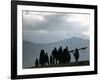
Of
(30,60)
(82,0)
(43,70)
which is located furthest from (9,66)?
(82,0)

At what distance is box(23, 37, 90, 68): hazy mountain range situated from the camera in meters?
2.00

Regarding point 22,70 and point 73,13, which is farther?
point 73,13

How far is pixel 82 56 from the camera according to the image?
2188 millimetres

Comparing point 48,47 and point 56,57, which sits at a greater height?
point 48,47

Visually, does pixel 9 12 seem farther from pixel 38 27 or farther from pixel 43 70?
pixel 43 70

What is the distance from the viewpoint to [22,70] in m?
1.97

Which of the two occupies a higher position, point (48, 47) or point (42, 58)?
point (48, 47)

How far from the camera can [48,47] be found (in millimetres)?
2068

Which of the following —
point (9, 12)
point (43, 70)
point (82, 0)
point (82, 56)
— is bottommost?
point (43, 70)

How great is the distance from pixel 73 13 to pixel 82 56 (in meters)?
0.47

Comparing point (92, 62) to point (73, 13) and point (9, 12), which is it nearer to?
point (73, 13)

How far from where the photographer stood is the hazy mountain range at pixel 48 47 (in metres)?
2.00

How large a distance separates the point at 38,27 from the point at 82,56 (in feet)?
1.89

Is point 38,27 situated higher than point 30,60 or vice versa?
point 38,27
